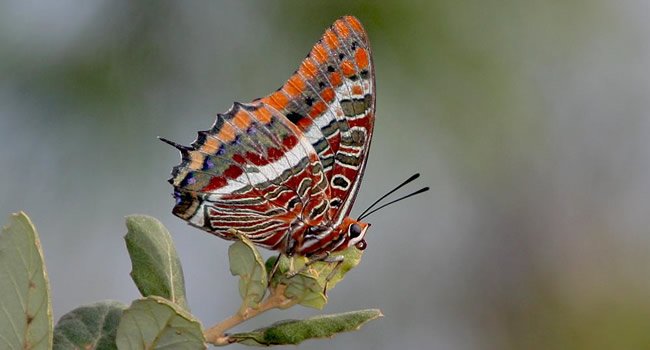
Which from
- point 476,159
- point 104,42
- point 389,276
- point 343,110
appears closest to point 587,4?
point 476,159

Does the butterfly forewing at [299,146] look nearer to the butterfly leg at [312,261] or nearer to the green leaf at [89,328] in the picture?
the butterfly leg at [312,261]

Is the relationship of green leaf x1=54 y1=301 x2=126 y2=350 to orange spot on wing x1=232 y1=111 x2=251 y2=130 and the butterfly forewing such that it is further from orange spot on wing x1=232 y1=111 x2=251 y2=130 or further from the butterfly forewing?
orange spot on wing x1=232 y1=111 x2=251 y2=130

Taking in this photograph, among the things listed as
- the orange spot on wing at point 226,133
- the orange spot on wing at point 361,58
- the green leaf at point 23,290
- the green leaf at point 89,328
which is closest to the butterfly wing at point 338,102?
the orange spot on wing at point 361,58

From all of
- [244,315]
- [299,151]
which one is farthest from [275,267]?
[299,151]

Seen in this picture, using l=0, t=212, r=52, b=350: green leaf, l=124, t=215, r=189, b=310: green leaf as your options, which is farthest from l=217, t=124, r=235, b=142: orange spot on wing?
l=0, t=212, r=52, b=350: green leaf

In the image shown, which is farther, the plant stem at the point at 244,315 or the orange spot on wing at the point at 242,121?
the orange spot on wing at the point at 242,121
